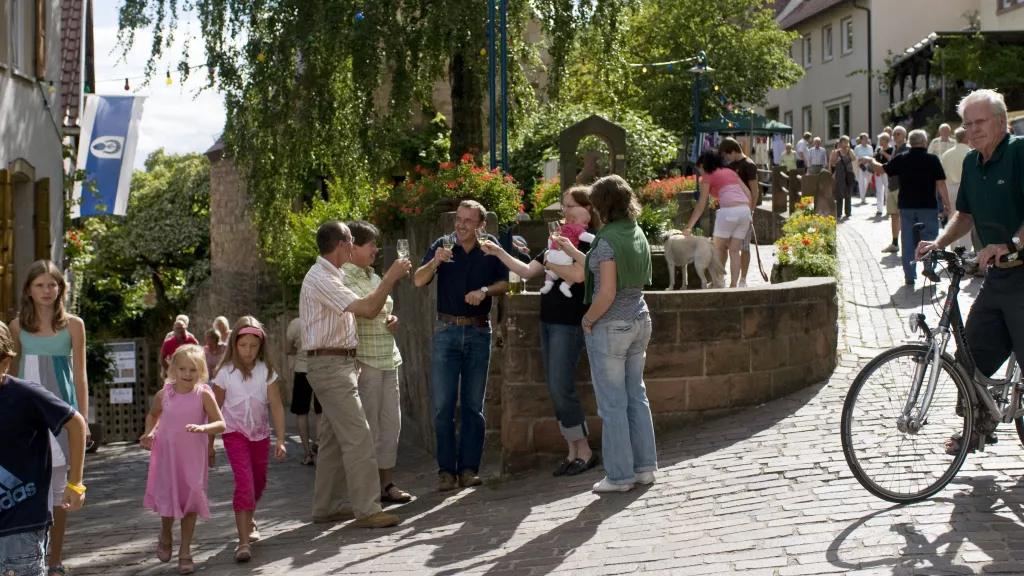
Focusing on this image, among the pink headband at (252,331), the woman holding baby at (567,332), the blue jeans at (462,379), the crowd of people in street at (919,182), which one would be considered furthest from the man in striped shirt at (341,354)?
the crowd of people in street at (919,182)

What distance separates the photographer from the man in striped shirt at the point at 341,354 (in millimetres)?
8188

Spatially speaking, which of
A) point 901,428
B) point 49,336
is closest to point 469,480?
point 49,336

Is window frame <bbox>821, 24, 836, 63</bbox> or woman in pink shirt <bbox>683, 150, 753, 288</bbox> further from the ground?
window frame <bbox>821, 24, 836, 63</bbox>

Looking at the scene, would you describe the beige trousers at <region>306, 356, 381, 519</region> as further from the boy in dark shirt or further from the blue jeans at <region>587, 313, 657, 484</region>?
the boy in dark shirt

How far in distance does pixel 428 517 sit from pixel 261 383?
4.66 feet

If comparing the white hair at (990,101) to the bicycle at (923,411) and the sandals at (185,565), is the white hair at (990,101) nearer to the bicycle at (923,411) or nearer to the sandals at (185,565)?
the bicycle at (923,411)

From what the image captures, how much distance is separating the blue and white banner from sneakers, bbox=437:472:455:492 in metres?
9.69

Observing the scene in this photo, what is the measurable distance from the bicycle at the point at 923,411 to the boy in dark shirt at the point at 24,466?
375 centimetres

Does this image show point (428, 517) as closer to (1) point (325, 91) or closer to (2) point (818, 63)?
(1) point (325, 91)

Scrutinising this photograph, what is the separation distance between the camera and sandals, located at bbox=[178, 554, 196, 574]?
7500 mm

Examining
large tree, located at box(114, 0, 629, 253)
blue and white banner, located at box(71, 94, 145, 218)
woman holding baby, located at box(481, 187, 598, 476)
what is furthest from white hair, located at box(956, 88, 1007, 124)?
blue and white banner, located at box(71, 94, 145, 218)

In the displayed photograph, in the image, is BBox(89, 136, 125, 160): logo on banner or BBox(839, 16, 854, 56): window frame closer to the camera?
BBox(89, 136, 125, 160): logo on banner

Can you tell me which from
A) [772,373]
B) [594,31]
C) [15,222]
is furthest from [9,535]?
[594,31]

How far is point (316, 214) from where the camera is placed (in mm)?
24031
